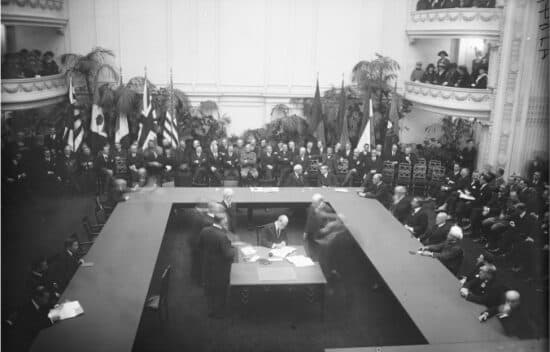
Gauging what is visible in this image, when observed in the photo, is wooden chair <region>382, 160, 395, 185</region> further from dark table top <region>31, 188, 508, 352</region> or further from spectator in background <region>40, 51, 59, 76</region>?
spectator in background <region>40, 51, 59, 76</region>

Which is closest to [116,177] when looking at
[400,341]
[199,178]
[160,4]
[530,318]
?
[199,178]

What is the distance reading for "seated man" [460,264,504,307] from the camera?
224 inches

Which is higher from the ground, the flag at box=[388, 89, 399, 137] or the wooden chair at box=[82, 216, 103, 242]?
the flag at box=[388, 89, 399, 137]

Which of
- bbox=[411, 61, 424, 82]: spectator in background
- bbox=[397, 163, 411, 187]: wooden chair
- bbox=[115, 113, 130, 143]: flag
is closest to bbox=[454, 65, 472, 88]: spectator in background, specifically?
bbox=[411, 61, 424, 82]: spectator in background

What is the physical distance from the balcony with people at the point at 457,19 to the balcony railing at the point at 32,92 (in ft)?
20.3

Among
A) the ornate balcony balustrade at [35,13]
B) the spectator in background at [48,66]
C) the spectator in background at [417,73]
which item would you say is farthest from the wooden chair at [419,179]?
the ornate balcony balustrade at [35,13]

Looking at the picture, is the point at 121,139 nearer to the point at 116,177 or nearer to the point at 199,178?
the point at 116,177

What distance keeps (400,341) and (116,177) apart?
21.4 feet

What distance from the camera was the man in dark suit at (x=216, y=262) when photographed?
6730 millimetres

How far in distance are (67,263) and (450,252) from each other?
522 centimetres

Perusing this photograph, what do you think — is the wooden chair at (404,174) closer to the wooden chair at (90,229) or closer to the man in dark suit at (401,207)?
the man in dark suit at (401,207)

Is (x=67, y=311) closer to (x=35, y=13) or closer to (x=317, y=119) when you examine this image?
(x=35, y=13)

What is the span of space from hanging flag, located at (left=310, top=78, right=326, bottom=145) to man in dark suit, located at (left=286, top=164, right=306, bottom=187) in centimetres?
122

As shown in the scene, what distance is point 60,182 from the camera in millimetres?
9812
